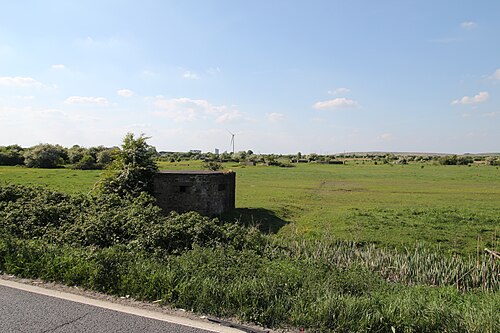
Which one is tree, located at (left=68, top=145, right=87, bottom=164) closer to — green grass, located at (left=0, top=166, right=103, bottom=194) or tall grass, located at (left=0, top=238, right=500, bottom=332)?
green grass, located at (left=0, top=166, right=103, bottom=194)

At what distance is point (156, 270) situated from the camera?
703 cm

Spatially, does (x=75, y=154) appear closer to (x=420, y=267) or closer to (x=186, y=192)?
(x=186, y=192)

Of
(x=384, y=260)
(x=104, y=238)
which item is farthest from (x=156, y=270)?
(x=384, y=260)

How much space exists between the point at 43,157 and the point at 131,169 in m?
56.6

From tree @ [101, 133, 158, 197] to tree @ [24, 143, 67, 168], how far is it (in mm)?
55535

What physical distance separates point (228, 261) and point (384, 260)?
854cm

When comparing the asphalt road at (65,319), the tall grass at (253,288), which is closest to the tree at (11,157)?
the tall grass at (253,288)

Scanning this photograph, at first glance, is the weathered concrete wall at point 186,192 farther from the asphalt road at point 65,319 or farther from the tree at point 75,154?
the tree at point 75,154

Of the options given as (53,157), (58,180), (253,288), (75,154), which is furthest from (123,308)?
(75,154)

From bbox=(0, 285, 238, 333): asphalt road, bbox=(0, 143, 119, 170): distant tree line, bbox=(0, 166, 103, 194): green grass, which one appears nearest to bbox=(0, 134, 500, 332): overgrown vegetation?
bbox=(0, 285, 238, 333): asphalt road

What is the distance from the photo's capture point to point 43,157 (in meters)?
67.2

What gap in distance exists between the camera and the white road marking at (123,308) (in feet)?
17.7

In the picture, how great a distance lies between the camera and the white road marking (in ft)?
17.7

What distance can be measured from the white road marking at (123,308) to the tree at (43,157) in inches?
2659
